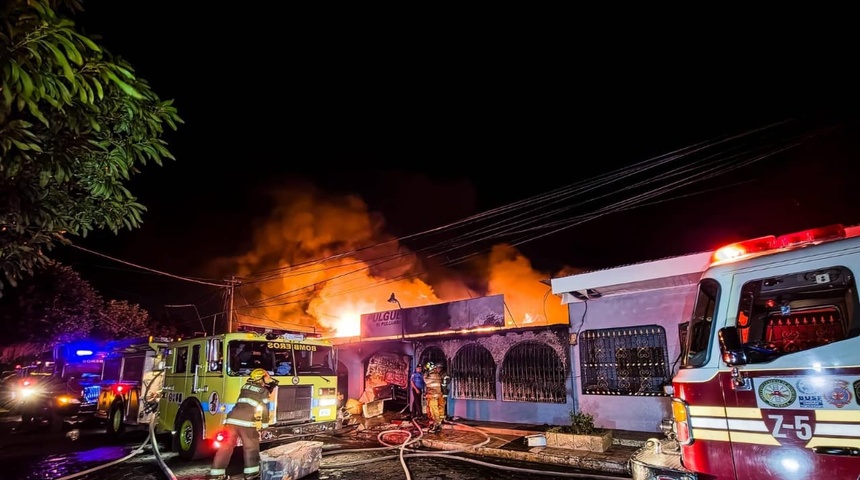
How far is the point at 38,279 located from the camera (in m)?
18.9

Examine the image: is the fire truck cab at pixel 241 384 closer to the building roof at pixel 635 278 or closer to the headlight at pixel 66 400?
the building roof at pixel 635 278

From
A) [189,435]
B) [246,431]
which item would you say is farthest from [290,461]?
[189,435]

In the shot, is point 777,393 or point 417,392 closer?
point 777,393

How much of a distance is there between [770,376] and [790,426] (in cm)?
36

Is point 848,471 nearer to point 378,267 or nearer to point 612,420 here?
point 612,420

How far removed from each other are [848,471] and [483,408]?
1071 cm

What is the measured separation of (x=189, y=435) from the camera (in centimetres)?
903

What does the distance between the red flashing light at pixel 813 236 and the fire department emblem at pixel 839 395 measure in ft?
3.75

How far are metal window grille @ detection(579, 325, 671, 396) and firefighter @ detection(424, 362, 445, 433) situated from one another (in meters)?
3.62

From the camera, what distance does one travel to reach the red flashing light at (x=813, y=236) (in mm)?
3757

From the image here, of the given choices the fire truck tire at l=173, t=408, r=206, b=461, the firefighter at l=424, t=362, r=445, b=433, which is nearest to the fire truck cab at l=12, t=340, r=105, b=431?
the fire truck tire at l=173, t=408, r=206, b=461

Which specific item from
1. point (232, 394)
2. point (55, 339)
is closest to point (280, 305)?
point (55, 339)

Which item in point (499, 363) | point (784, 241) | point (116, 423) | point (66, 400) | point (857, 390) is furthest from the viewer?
point (66, 400)

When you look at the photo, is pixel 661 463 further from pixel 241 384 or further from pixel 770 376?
pixel 241 384
